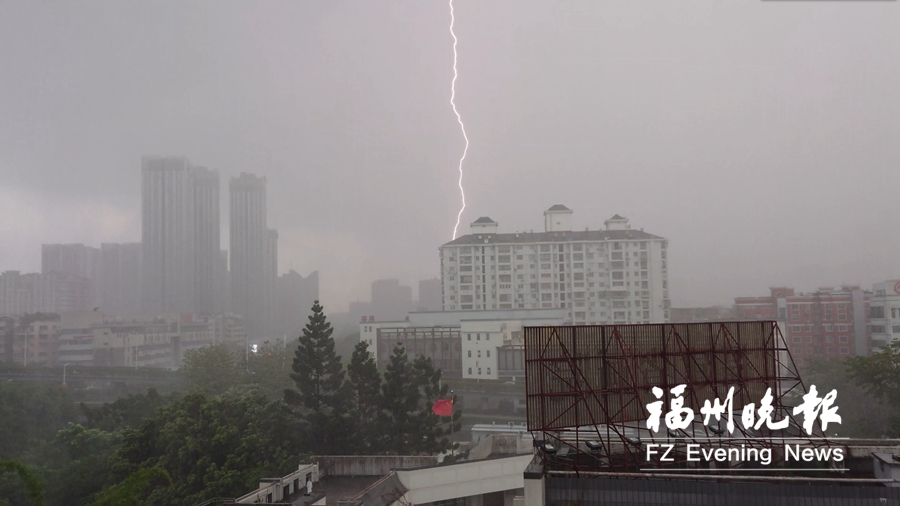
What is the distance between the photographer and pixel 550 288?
1898 inches

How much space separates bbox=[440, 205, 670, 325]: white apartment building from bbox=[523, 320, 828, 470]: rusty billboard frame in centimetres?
3454

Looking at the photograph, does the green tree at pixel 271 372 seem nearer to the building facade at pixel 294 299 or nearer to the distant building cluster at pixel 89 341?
the distant building cluster at pixel 89 341

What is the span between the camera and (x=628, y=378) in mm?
11633

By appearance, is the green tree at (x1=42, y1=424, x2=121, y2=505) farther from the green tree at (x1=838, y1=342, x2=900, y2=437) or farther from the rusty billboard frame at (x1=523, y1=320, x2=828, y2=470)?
the green tree at (x1=838, y1=342, x2=900, y2=437)

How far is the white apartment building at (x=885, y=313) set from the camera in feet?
123

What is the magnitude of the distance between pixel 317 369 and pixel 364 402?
2258mm

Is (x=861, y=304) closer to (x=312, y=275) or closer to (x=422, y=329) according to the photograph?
(x=422, y=329)

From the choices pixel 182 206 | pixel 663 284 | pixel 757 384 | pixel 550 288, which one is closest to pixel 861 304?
pixel 663 284

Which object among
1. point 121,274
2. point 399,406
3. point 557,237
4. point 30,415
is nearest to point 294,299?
point 121,274

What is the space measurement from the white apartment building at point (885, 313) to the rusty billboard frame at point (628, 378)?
31.4m

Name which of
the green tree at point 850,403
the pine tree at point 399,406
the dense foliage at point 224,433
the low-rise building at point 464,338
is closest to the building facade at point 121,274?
the low-rise building at point 464,338

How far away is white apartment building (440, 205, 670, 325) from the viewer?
47219mm

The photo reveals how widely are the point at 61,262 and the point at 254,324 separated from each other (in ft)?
63.4

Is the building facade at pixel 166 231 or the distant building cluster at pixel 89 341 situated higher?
the building facade at pixel 166 231
